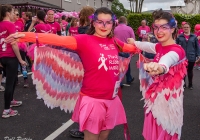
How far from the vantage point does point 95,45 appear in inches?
96.4

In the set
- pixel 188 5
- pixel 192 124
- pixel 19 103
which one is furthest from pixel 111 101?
pixel 188 5

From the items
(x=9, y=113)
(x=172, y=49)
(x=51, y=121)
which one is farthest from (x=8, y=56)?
(x=172, y=49)

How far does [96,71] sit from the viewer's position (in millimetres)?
2441

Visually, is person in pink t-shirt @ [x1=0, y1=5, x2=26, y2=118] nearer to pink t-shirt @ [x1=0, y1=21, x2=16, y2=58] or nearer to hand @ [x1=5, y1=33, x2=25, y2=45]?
pink t-shirt @ [x1=0, y1=21, x2=16, y2=58]

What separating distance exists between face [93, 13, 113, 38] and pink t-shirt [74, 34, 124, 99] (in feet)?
0.21

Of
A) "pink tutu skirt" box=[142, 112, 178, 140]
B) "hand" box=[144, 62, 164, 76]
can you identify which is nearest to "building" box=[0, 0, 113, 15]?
"pink tutu skirt" box=[142, 112, 178, 140]

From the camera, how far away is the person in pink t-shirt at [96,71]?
7.91ft

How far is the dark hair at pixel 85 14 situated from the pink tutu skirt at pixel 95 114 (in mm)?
1563

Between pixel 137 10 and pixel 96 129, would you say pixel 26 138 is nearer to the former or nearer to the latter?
pixel 96 129

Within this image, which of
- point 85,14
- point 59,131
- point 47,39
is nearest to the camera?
point 47,39

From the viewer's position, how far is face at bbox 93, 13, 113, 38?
8.13 ft

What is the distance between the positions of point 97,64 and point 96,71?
7 cm

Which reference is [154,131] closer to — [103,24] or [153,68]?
[153,68]

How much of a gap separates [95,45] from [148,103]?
2.66 feet
